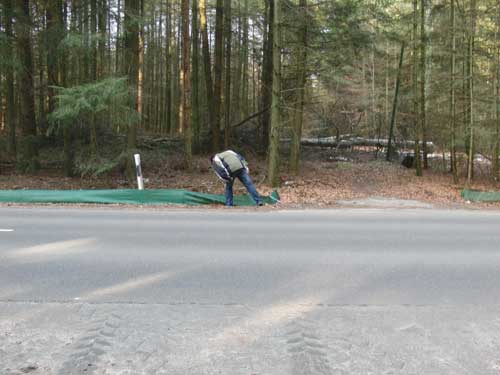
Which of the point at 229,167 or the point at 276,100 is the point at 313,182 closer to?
the point at 276,100

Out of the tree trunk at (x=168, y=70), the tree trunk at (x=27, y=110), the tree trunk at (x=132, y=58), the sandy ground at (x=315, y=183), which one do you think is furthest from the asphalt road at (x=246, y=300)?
the tree trunk at (x=168, y=70)

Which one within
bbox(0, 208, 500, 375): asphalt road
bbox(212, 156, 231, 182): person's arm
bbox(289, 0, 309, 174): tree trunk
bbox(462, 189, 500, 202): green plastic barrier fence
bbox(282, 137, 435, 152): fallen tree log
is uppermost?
bbox(289, 0, 309, 174): tree trunk

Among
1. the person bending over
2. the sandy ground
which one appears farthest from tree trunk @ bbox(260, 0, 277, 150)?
the person bending over

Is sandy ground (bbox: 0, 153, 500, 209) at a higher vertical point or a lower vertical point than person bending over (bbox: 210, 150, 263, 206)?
lower

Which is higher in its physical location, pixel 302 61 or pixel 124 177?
pixel 302 61

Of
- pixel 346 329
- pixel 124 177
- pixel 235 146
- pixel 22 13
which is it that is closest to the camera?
pixel 346 329

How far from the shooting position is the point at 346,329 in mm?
4566

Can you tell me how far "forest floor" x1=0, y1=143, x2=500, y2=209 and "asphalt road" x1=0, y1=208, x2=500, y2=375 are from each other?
631cm

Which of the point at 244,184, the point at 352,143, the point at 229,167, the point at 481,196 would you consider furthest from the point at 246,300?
the point at 352,143

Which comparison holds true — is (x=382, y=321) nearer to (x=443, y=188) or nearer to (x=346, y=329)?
(x=346, y=329)

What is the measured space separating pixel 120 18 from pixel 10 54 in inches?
169

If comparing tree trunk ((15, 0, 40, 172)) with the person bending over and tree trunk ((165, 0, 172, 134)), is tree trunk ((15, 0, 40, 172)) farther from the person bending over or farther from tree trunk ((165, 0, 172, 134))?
tree trunk ((165, 0, 172, 134))

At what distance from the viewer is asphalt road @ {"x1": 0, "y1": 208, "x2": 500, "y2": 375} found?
3.91 meters

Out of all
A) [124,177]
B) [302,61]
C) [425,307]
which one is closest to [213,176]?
[124,177]
